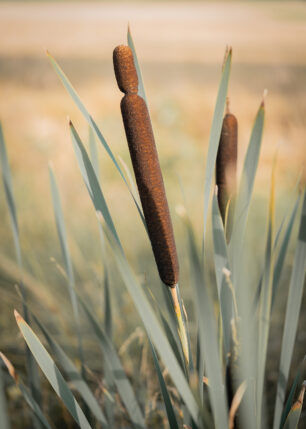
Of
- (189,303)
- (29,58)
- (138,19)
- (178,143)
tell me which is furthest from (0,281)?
(138,19)

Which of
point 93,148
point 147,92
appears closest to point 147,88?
point 147,92

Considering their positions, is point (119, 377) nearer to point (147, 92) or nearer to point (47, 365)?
point (47, 365)

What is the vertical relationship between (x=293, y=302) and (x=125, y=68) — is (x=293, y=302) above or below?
below

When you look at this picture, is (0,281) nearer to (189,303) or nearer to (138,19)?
(189,303)

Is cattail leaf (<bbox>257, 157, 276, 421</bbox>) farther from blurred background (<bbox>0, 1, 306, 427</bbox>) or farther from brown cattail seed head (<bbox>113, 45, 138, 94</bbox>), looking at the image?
blurred background (<bbox>0, 1, 306, 427</bbox>)

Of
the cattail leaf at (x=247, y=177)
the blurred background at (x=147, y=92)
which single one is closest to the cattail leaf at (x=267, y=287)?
the cattail leaf at (x=247, y=177)

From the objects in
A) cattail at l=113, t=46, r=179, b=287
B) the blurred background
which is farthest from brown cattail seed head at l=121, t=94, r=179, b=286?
the blurred background
